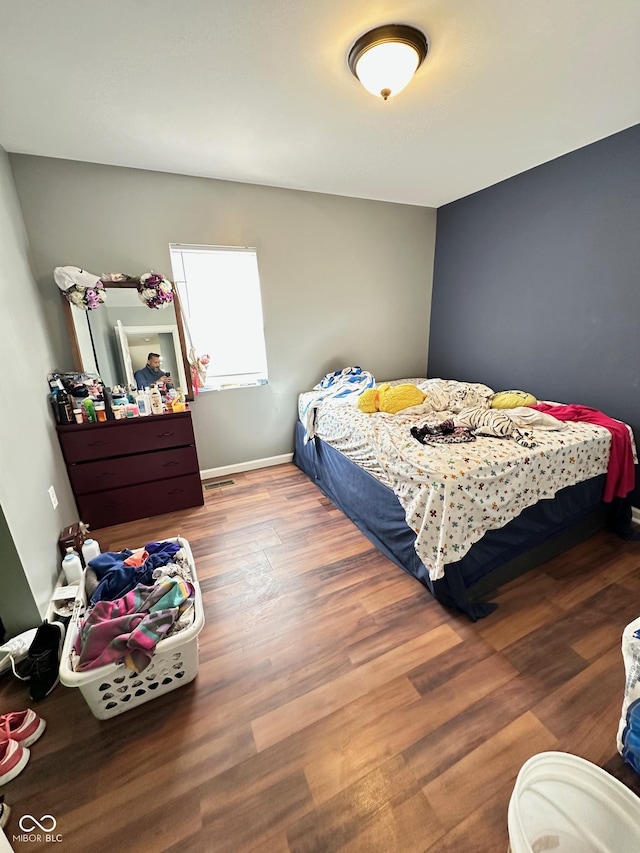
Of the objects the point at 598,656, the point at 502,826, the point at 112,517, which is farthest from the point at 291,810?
the point at 112,517

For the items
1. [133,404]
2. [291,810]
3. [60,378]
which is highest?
[60,378]

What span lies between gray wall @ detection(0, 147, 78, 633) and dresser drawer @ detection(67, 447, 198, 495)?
0.09 metres

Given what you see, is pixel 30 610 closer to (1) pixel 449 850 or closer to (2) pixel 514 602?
(1) pixel 449 850

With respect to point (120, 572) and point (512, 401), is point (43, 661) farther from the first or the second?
point (512, 401)

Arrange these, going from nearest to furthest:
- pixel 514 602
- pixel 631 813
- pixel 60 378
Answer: pixel 631 813 < pixel 514 602 < pixel 60 378

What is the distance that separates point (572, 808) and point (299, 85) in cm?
284

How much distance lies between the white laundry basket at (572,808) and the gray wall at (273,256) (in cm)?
274

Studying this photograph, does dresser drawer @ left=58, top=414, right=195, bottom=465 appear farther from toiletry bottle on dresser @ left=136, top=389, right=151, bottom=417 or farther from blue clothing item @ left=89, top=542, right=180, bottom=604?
blue clothing item @ left=89, top=542, right=180, bottom=604

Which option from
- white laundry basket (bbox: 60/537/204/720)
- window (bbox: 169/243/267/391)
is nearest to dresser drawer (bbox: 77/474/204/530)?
window (bbox: 169/243/267/391)

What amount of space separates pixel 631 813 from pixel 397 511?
1157 mm

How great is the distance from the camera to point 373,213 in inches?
124

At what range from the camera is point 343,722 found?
3.92 feet

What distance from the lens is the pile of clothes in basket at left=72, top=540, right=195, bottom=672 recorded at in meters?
1.14

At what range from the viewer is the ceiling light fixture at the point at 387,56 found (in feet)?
4.26
